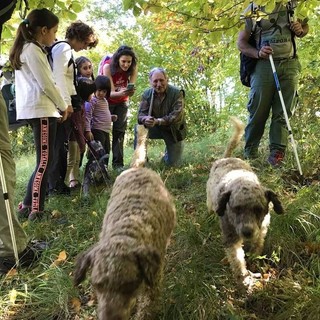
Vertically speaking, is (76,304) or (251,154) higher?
(251,154)

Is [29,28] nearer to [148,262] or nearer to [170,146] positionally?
[148,262]

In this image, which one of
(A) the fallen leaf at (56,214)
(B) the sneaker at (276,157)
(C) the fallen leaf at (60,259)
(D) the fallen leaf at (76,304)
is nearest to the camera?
(D) the fallen leaf at (76,304)

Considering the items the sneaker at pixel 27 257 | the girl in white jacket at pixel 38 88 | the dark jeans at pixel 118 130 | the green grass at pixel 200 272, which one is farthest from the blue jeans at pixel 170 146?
the sneaker at pixel 27 257

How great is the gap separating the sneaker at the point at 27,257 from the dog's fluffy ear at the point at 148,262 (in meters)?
1.63

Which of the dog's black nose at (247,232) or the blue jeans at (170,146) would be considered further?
the blue jeans at (170,146)

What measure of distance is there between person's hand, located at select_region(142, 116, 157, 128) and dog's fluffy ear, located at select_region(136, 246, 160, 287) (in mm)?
4177

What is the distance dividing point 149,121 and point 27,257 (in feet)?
11.3

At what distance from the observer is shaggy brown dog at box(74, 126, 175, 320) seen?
7.23 feet

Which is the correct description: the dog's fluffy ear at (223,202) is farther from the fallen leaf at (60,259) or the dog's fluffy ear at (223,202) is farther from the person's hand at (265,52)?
the person's hand at (265,52)

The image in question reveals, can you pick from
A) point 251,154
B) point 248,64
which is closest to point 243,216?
point 251,154

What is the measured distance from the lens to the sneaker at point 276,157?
532cm

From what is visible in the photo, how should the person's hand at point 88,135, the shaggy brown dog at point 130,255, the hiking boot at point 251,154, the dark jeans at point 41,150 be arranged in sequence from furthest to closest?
the hiking boot at point 251,154 → the person's hand at point 88,135 → the dark jeans at point 41,150 → the shaggy brown dog at point 130,255

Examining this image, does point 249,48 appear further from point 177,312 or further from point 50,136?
point 177,312

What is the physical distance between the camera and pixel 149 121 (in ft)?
21.2
